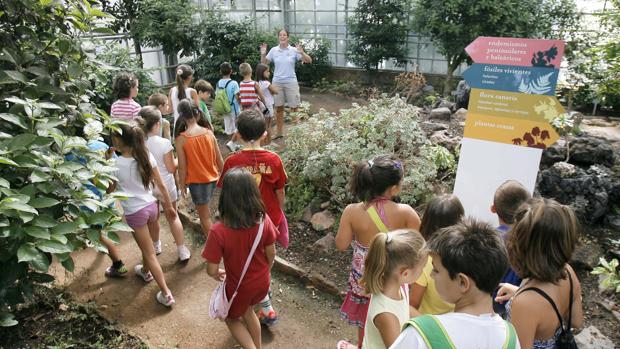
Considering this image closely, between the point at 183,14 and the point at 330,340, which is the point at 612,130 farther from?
the point at 183,14

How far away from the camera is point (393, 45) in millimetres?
10914

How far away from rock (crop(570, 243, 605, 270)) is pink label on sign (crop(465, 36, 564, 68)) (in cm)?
156

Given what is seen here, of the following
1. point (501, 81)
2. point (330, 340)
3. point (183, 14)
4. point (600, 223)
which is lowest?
point (330, 340)

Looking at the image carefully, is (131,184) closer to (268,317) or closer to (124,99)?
(268,317)

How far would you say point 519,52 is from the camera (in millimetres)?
3141

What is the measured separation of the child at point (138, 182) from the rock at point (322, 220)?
1.60 m

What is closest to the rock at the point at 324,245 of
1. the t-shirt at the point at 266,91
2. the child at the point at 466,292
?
the child at the point at 466,292

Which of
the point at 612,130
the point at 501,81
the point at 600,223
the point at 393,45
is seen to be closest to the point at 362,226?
the point at 501,81

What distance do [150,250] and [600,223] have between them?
3969 mm

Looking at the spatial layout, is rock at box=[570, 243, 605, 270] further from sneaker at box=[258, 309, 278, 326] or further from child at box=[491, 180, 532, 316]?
sneaker at box=[258, 309, 278, 326]

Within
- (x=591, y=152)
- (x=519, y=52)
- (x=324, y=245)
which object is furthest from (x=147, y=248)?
(x=591, y=152)

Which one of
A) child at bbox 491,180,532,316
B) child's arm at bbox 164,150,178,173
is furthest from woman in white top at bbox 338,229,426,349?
child's arm at bbox 164,150,178,173

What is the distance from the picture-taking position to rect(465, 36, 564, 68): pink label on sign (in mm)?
3020

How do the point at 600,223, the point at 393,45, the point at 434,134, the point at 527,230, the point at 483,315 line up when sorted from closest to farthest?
the point at 483,315, the point at 527,230, the point at 600,223, the point at 434,134, the point at 393,45
